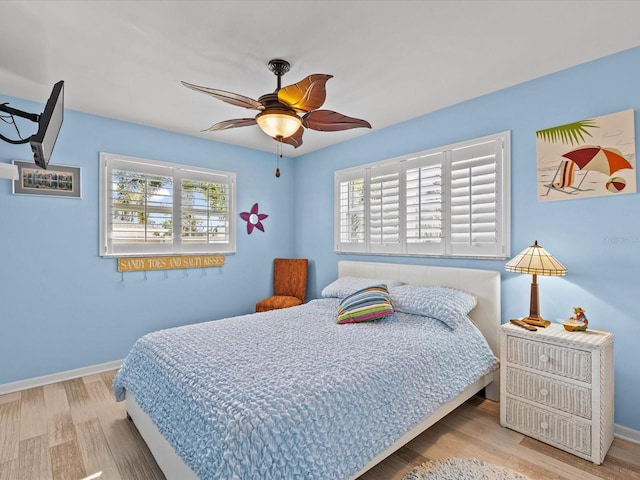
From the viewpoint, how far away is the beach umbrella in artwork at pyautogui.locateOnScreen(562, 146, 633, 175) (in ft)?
7.19

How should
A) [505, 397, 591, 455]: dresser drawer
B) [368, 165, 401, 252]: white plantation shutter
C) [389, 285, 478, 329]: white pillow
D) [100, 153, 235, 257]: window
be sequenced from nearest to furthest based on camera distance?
[505, 397, 591, 455]: dresser drawer → [389, 285, 478, 329]: white pillow → [100, 153, 235, 257]: window → [368, 165, 401, 252]: white plantation shutter

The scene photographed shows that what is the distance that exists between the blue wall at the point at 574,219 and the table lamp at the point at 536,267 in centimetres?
17

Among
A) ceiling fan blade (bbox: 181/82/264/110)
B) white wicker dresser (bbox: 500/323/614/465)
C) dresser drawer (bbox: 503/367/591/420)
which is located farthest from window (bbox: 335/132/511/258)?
ceiling fan blade (bbox: 181/82/264/110)

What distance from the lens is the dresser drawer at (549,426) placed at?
1982mm

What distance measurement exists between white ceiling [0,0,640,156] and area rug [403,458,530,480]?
8.18 feet

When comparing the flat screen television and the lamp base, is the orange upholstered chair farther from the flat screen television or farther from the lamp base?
the flat screen television

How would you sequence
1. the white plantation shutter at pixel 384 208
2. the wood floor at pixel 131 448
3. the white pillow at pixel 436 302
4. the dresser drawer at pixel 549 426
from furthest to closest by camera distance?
the white plantation shutter at pixel 384 208 → the white pillow at pixel 436 302 → the dresser drawer at pixel 549 426 → the wood floor at pixel 131 448

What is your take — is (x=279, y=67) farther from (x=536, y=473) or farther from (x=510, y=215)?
(x=536, y=473)

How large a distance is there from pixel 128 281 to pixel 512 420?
11.7 ft

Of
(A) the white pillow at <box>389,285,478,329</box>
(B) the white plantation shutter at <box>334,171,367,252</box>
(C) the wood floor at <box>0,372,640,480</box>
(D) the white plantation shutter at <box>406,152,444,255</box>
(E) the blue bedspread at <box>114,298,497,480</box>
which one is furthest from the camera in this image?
(B) the white plantation shutter at <box>334,171,367,252</box>

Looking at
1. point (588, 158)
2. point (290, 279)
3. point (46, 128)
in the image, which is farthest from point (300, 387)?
point (290, 279)

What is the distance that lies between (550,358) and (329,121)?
2.13m

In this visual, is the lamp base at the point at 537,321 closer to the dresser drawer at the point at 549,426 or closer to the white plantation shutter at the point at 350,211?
the dresser drawer at the point at 549,426

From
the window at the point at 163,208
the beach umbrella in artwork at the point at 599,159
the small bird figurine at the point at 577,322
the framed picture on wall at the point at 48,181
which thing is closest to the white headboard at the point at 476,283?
the small bird figurine at the point at 577,322
